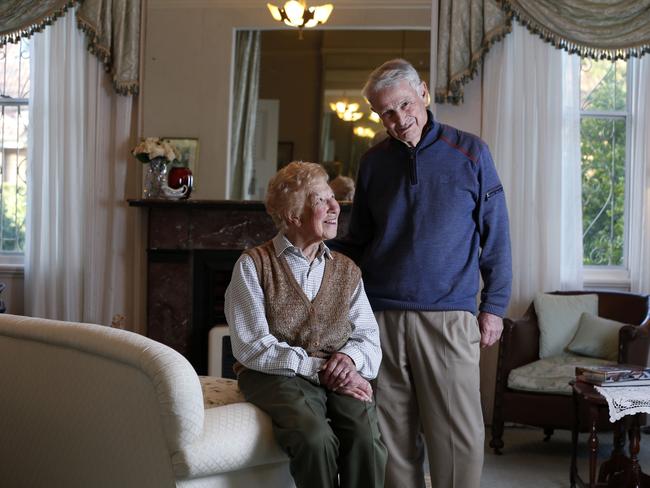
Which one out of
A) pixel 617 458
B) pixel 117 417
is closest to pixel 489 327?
pixel 117 417

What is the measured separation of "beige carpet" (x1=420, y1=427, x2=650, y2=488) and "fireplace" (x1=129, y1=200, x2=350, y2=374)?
1780 mm

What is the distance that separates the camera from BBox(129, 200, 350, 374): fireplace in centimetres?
531

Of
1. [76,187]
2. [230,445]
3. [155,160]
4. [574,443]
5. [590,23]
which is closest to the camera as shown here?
[230,445]

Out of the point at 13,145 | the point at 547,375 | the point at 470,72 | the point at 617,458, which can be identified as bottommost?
the point at 617,458

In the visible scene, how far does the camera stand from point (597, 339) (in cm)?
468

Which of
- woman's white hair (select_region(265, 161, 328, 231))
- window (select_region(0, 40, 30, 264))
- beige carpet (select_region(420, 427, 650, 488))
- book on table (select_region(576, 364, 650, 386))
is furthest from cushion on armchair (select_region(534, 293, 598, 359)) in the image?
window (select_region(0, 40, 30, 264))

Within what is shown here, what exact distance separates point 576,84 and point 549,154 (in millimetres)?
460

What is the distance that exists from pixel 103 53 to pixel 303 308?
352 centimetres

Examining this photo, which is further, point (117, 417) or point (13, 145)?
point (13, 145)

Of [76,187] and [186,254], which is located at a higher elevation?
[76,187]

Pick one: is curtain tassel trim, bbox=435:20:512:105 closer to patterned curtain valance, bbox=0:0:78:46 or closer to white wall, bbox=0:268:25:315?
patterned curtain valance, bbox=0:0:78:46

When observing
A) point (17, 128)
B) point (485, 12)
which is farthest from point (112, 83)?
point (485, 12)

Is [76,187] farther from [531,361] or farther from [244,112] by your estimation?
[531,361]

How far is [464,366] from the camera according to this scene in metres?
2.43
